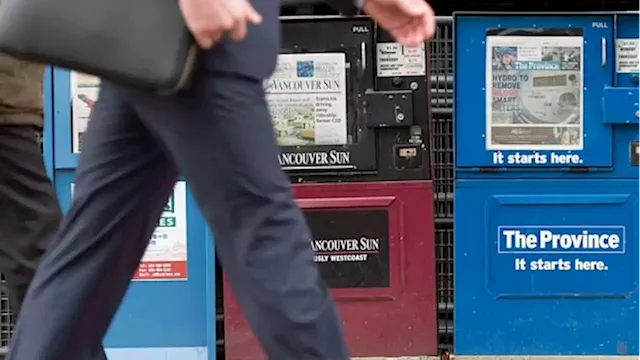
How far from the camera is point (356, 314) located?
13.6 ft

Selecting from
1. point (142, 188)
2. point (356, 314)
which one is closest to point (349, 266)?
point (356, 314)

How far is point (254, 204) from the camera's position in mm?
1618

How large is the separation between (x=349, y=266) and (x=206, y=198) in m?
2.51

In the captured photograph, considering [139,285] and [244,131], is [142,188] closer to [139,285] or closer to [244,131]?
[244,131]

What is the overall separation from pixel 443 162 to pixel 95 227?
2562mm

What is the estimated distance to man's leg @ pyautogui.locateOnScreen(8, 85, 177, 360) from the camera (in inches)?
72.7

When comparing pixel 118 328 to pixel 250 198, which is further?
pixel 118 328

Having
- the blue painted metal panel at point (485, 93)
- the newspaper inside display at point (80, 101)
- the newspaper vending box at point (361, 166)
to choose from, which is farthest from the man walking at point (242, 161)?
the blue painted metal panel at point (485, 93)

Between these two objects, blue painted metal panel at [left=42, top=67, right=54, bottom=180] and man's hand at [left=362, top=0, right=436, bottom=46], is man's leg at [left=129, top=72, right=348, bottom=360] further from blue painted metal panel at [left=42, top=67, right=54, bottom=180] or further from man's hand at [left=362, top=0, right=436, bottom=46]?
blue painted metal panel at [left=42, top=67, right=54, bottom=180]

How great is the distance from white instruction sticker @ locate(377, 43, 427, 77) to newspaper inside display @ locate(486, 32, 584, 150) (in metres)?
0.27

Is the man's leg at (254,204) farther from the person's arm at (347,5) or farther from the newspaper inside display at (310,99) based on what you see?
the newspaper inside display at (310,99)

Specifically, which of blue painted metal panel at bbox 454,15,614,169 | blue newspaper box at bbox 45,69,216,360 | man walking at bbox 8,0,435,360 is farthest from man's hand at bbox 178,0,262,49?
blue painted metal panel at bbox 454,15,614,169

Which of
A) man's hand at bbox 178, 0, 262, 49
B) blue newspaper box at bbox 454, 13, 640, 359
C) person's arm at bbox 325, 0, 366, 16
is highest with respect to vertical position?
person's arm at bbox 325, 0, 366, 16

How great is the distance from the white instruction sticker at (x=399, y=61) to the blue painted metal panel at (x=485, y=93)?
15 cm
